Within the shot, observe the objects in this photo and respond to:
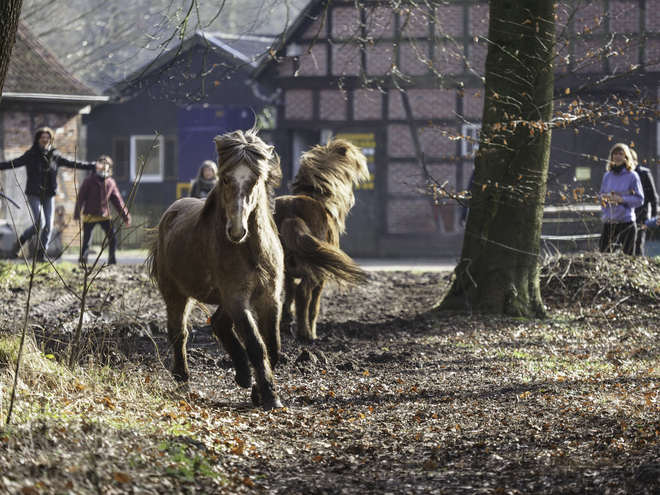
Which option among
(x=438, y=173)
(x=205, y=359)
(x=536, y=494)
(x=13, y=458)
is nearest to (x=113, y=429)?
(x=13, y=458)

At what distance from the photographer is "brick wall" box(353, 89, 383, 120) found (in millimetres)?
23344

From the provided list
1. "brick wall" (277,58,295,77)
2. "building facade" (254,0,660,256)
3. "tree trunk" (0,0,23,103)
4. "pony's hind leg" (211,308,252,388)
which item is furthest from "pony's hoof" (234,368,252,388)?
"brick wall" (277,58,295,77)

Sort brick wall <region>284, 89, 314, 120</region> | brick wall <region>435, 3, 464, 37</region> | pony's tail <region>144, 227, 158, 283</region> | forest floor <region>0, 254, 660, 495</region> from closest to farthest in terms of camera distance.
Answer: forest floor <region>0, 254, 660, 495</region>, pony's tail <region>144, 227, 158, 283</region>, brick wall <region>435, 3, 464, 37</region>, brick wall <region>284, 89, 314, 120</region>

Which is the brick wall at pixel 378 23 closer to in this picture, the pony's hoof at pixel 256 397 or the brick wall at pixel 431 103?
the brick wall at pixel 431 103

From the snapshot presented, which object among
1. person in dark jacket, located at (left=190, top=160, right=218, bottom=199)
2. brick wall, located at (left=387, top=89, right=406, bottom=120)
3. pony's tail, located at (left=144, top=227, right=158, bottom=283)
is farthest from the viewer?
brick wall, located at (left=387, top=89, right=406, bottom=120)

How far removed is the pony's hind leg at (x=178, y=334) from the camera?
664 centimetres

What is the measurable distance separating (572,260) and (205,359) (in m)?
5.91

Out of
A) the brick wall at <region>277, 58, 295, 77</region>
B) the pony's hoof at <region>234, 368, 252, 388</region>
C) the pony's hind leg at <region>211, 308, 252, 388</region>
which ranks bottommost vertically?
the pony's hoof at <region>234, 368, 252, 388</region>

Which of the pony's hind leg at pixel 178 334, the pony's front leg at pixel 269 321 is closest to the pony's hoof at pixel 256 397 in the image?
the pony's front leg at pixel 269 321

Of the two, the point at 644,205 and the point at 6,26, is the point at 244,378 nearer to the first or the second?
the point at 6,26

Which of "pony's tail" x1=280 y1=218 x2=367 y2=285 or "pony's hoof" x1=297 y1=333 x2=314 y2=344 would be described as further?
"pony's hoof" x1=297 y1=333 x2=314 y2=344

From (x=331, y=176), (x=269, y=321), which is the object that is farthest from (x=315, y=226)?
(x=269, y=321)

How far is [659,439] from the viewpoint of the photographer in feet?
15.3

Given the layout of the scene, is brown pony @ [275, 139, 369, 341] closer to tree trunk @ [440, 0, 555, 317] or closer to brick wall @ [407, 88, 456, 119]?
tree trunk @ [440, 0, 555, 317]
